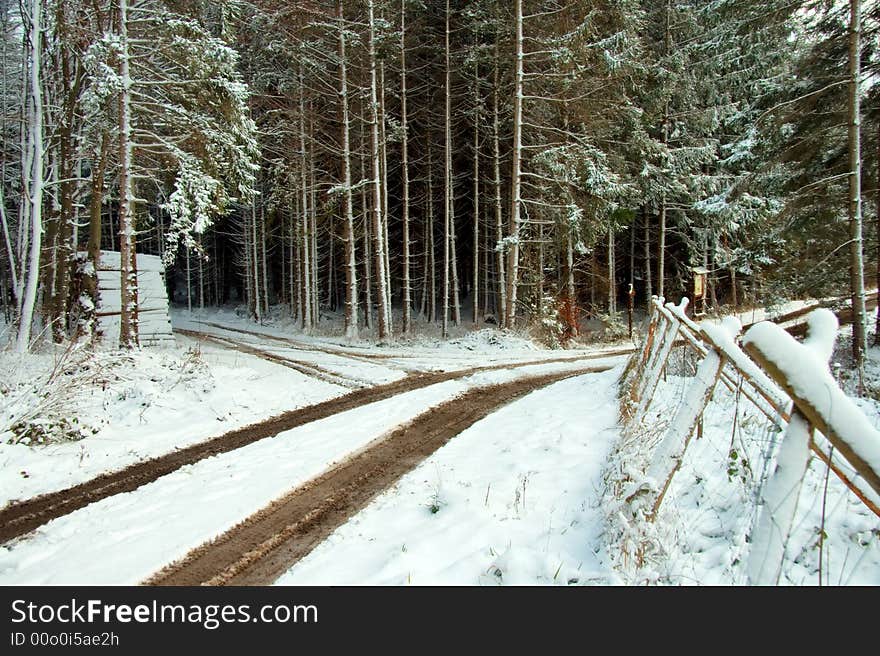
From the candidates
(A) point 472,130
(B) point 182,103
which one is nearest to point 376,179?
(B) point 182,103

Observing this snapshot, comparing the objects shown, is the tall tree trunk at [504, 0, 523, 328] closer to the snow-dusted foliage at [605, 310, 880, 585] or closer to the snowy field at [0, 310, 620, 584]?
the snowy field at [0, 310, 620, 584]

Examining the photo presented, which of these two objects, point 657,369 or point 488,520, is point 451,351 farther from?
point 488,520

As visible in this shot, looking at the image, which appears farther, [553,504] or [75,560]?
[553,504]

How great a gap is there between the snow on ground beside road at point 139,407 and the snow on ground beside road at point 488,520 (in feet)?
10.9

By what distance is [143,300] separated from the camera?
15.2m

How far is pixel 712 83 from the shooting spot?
2192cm

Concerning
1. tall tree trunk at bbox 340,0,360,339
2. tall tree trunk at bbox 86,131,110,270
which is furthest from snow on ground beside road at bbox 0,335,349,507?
tall tree trunk at bbox 340,0,360,339

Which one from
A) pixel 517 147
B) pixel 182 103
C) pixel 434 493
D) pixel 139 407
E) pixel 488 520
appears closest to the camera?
pixel 488 520

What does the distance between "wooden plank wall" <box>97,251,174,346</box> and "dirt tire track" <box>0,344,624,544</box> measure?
8.11 m

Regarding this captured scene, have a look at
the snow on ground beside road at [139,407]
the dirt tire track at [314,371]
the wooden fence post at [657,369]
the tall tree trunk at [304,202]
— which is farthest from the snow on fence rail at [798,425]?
the tall tree trunk at [304,202]

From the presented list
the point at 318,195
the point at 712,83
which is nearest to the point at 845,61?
the point at 712,83

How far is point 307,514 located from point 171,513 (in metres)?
1.19
